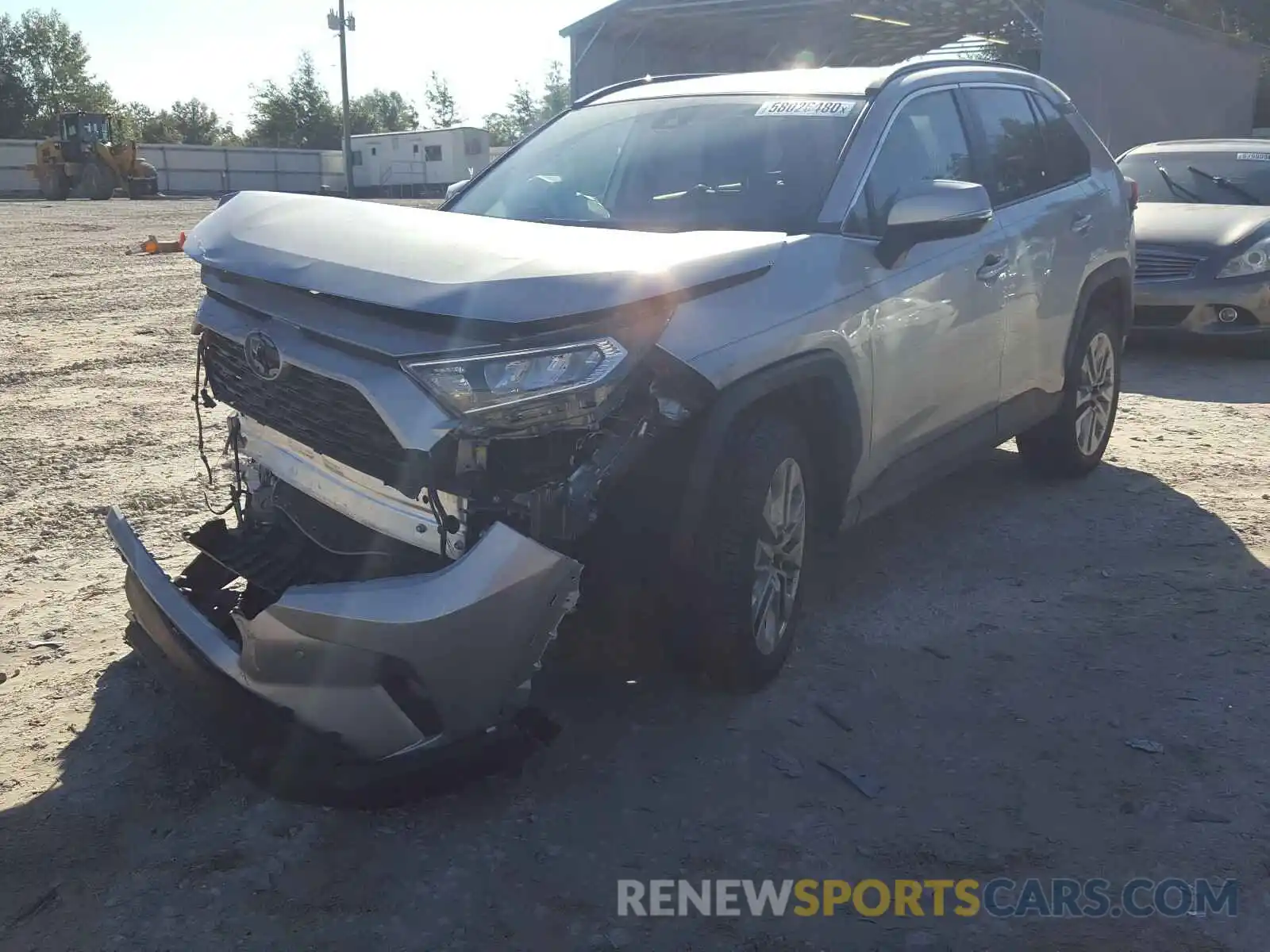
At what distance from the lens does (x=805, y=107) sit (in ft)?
13.8

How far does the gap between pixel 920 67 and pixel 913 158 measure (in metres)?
0.46

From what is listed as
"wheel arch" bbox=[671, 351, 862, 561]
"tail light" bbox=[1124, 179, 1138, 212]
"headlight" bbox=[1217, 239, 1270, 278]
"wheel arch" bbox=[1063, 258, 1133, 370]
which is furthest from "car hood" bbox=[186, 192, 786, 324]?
"headlight" bbox=[1217, 239, 1270, 278]

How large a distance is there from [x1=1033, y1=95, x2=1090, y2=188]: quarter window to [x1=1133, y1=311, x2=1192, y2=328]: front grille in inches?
150

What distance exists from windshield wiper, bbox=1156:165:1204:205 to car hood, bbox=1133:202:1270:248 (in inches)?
10.9

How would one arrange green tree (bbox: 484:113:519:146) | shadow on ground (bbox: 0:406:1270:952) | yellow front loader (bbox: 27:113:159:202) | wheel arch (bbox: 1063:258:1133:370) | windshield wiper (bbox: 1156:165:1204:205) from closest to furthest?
shadow on ground (bbox: 0:406:1270:952), wheel arch (bbox: 1063:258:1133:370), windshield wiper (bbox: 1156:165:1204:205), yellow front loader (bbox: 27:113:159:202), green tree (bbox: 484:113:519:146)

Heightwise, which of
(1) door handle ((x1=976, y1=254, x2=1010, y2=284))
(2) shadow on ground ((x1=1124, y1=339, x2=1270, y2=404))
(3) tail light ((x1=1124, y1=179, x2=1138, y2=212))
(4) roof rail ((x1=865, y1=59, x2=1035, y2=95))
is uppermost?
(4) roof rail ((x1=865, y1=59, x2=1035, y2=95))

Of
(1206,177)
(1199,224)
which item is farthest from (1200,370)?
(1206,177)

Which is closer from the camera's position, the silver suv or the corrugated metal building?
the silver suv

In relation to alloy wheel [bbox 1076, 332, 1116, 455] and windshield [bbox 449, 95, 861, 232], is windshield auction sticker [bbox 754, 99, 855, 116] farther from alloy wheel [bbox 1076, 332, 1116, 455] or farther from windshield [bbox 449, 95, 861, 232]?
alloy wheel [bbox 1076, 332, 1116, 455]

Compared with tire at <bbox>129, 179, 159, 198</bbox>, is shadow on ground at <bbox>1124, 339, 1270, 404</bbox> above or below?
below

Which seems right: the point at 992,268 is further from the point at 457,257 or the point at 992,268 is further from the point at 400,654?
the point at 400,654

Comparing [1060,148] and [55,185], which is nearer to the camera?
[1060,148]

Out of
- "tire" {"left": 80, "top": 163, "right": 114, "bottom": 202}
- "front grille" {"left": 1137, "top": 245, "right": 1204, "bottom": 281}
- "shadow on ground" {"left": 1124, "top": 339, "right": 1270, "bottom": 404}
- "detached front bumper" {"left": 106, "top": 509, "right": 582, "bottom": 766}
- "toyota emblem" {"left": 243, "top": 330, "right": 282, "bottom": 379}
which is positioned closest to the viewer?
"detached front bumper" {"left": 106, "top": 509, "right": 582, "bottom": 766}

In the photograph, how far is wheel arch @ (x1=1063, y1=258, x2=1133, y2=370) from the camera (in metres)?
5.38
